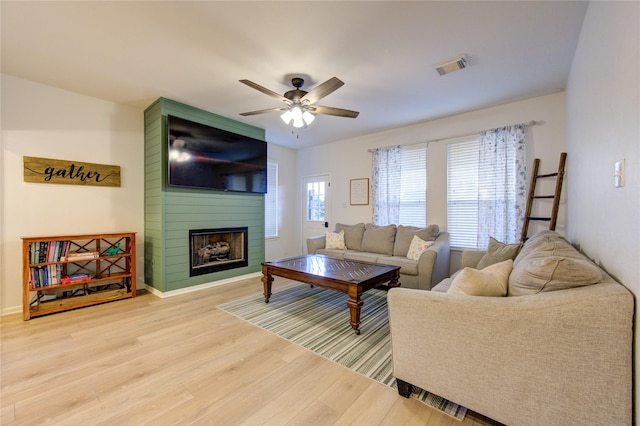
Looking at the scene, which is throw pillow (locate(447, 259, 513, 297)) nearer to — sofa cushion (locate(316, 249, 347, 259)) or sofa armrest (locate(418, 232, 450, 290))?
sofa armrest (locate(418, 232, 450, 290))

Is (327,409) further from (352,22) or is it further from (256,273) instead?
(256,273)

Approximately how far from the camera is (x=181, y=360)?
82.5 inches

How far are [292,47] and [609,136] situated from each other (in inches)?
91.9

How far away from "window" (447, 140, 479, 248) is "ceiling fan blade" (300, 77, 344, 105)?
8.43 ft

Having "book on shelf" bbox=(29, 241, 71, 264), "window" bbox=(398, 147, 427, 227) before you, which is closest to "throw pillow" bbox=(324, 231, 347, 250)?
"window" bbox=(398, 147, 427, 227)

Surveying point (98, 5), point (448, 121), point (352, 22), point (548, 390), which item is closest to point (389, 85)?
point (352, 22)

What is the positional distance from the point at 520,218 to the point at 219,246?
175 inches

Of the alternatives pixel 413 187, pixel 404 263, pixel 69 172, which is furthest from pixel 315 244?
pixel 69 172

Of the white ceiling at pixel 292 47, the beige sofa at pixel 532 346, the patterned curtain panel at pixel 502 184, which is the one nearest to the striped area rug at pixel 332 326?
the beige sofa at pixel 532 346

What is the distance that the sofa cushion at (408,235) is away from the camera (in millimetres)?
4000

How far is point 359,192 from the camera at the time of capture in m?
5.21

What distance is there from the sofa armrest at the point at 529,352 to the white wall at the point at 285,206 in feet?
14.9

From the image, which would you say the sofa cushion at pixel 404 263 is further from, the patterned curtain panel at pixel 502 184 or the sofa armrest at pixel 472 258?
the patterned curtain panel at pixel 502 184

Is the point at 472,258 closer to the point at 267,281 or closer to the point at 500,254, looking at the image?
the point at 500,254
